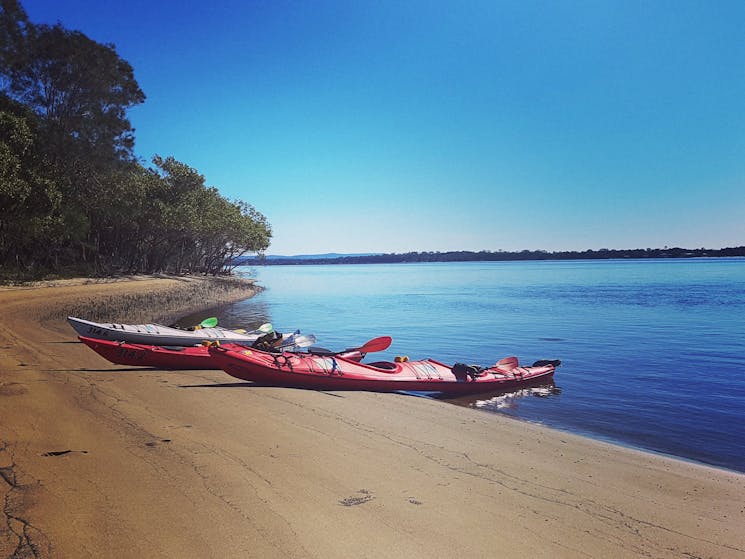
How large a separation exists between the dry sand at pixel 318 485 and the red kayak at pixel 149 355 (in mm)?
1587

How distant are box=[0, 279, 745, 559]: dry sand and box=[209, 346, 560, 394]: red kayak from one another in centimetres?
95

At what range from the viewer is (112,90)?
26.0m

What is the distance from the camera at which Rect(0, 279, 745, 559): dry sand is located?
2.81m

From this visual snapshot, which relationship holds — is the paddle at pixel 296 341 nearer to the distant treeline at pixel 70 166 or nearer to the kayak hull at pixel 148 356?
the kayak hull at pixel 148 356

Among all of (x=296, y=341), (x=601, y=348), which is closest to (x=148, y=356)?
(x=296, y=341)

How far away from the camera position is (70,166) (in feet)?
80.4

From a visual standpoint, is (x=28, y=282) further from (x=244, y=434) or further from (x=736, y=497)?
(x=736, y=497)

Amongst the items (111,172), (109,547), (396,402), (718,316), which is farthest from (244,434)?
(111,172)

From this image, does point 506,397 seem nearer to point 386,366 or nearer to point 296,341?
point 386,366

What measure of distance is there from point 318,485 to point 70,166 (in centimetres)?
2726

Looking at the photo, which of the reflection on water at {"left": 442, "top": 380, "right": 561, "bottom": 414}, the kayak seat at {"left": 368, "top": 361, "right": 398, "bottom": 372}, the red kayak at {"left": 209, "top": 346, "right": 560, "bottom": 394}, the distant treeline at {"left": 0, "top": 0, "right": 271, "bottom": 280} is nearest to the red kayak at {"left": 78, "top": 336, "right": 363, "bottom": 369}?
the red kayak at {"left": 209, "top": 346, "right": 560, "bottom": 394}

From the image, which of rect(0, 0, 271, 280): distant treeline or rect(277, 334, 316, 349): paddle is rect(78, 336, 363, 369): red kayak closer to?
rect(277, 334, 316, 349): paddle

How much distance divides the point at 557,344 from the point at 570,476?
1150cm

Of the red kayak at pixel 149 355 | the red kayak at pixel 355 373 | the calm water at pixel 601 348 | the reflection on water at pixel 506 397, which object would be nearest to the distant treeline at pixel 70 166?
the calm water at pixel 601 348
